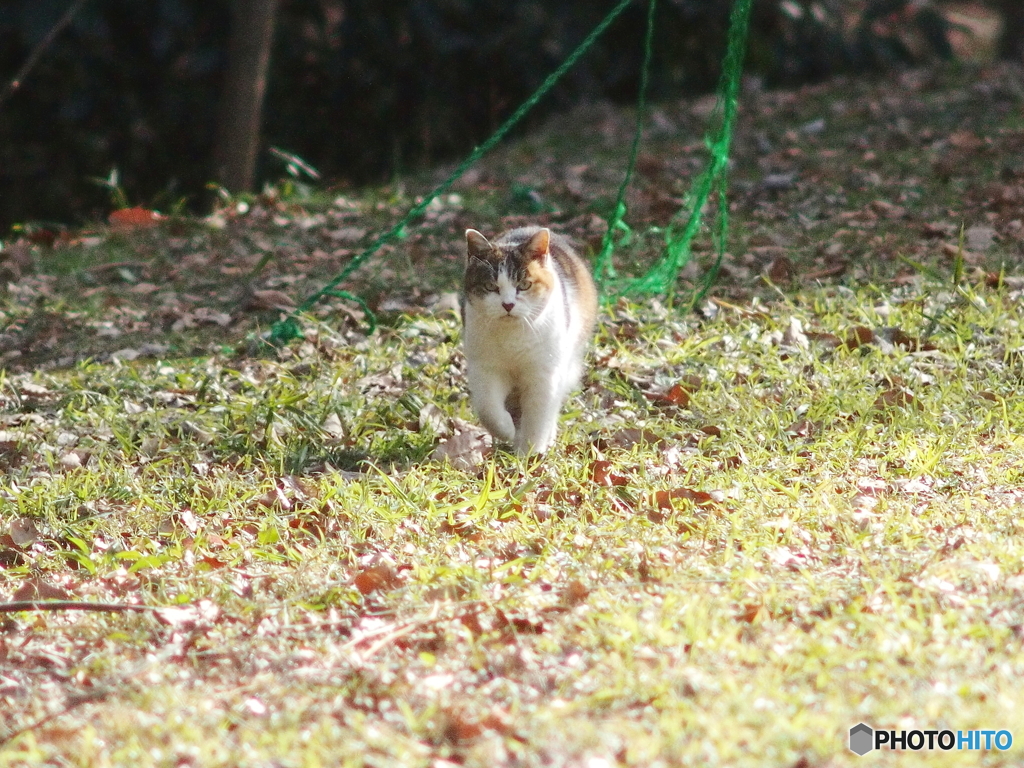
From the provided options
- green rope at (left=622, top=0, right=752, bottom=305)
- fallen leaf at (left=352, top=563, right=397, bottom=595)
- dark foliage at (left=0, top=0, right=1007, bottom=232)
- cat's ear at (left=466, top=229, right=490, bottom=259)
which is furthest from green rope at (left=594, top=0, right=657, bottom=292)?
dark foliage at (left=0, top=0, right=1007, bottom=232)

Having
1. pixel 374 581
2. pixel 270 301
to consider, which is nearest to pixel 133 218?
pixel 270 301

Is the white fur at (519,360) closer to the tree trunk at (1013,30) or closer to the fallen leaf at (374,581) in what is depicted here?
the fallen leaf at (374,581)

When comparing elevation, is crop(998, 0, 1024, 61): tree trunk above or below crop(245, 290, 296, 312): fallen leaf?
above

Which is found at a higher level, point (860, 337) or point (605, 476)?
point (860, 337)

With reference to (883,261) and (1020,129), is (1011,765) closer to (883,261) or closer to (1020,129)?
(883,261)

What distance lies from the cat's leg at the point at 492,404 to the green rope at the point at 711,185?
62.4 inches

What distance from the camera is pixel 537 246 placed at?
4.37 meters

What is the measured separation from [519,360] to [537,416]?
0.69ft

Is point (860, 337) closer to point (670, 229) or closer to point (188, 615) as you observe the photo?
point (670, 229)

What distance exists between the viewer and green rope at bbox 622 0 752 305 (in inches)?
216

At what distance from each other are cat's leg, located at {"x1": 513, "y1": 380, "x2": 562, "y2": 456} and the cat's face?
0.87 ft

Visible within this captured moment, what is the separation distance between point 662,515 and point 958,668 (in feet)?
4.09

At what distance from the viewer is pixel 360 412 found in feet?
15.9

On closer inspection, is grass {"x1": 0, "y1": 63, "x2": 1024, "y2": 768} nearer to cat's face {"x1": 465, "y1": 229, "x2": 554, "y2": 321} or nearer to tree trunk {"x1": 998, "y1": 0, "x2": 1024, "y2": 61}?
cat's face {"x1": 465, "y1": 229, "x2": 554, "y2": 321}
